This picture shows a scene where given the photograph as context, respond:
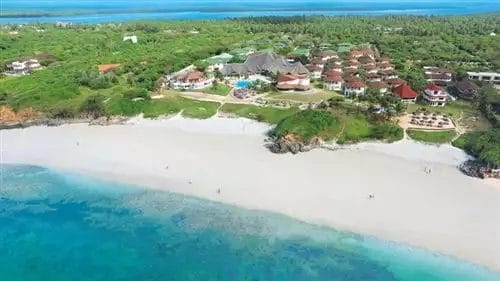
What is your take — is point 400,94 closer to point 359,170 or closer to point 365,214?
point 359,170

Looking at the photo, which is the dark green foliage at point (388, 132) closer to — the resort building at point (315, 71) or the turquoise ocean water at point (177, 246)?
the turquoise ocean water at point (177, 246)

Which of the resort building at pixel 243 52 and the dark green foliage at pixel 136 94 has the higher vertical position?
the resort building at pixel 243 52

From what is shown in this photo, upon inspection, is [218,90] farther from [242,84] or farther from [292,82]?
[292,82]

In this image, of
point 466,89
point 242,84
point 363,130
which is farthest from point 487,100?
point 242,84

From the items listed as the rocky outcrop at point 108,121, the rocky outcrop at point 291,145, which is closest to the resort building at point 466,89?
the rocky outcrop at point 291,145

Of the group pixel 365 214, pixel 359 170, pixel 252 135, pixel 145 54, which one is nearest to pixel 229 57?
pixel 145 54

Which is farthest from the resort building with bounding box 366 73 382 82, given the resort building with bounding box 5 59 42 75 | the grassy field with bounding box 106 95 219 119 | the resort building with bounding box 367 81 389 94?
the resort building with bounding box 5 59 42 75

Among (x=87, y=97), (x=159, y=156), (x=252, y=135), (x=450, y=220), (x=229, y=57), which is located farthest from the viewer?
(x=229, y=57)
